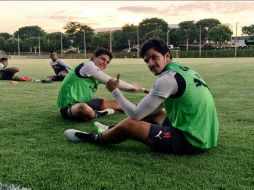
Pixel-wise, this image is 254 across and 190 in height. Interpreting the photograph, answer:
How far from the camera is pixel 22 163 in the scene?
4.53 meters

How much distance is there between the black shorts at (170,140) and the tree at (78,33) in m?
118

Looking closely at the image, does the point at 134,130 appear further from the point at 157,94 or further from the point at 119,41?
the point at 119,41

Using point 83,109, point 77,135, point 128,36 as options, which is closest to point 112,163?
point 77,135

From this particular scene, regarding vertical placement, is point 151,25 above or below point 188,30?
above

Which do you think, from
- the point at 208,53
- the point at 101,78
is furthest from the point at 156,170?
the point at 208,53

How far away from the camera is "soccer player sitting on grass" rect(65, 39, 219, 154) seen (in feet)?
14.9

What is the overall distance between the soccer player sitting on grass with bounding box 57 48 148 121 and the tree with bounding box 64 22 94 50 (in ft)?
378

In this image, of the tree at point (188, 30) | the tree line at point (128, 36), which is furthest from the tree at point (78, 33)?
the tree at point (188, 30)

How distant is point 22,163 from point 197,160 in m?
1.80

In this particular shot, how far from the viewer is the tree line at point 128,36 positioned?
382ft

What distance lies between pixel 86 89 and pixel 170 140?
311 centimetres

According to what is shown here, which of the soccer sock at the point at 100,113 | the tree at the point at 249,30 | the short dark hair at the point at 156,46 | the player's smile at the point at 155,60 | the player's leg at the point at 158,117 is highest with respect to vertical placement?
the tree at the point at 249,30

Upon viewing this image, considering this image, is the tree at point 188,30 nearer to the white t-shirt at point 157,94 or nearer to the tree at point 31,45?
the tree at point 31,45

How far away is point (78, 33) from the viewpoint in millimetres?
126375
